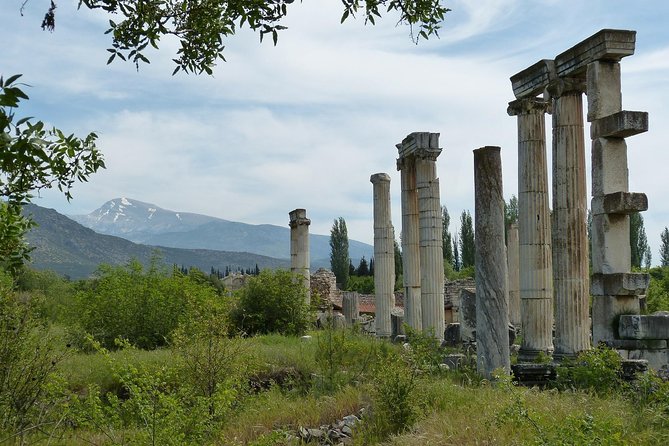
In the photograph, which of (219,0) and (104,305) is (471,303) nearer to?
(104,305)

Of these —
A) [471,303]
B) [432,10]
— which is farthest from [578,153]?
[432,10]

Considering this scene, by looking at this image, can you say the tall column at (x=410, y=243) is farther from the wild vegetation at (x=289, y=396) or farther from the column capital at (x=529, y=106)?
the column capital at (x=529, y=106)

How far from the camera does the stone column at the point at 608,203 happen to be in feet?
51.3

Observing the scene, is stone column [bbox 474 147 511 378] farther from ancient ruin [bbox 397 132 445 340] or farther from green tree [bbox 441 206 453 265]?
green tree [bbox 441 206 453 265]

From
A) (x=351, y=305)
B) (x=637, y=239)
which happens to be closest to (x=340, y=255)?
(x=637, y=239)

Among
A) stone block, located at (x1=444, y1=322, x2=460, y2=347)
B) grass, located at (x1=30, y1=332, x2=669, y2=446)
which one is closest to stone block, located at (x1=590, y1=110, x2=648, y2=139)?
grass, located at (x1=30, y1=332, x2=669, y2=446)

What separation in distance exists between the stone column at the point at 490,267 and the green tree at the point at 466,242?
169 feet

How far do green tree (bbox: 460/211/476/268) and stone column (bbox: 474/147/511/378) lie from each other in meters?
51.4

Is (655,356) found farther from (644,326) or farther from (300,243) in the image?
(300,243)

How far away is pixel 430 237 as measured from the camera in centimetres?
2253

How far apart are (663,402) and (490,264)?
203 inches

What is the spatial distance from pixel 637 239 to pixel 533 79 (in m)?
46.1

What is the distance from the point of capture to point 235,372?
13.7 metres

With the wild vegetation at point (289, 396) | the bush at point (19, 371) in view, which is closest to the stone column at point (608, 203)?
the wild vegetation at point (289, 396)
